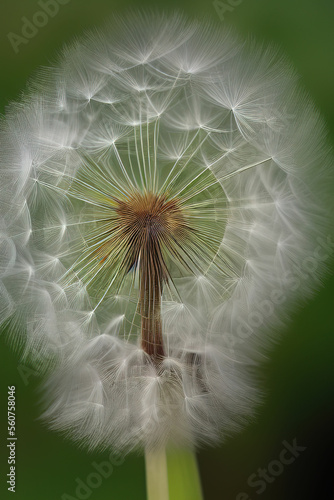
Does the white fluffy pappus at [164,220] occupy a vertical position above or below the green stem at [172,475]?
above

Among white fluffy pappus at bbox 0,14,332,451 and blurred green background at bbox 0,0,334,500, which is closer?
white fluffy pappus at bbox 0,14,332,451

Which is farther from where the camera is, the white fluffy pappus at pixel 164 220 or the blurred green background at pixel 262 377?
the blurred green background at pixel 262 377

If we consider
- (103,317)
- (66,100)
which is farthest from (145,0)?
(103,317)

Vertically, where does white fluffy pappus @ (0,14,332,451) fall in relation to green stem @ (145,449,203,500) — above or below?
above

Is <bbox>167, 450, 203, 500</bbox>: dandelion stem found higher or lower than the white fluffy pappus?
lower

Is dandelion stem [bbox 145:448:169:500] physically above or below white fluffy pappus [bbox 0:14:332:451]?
below
